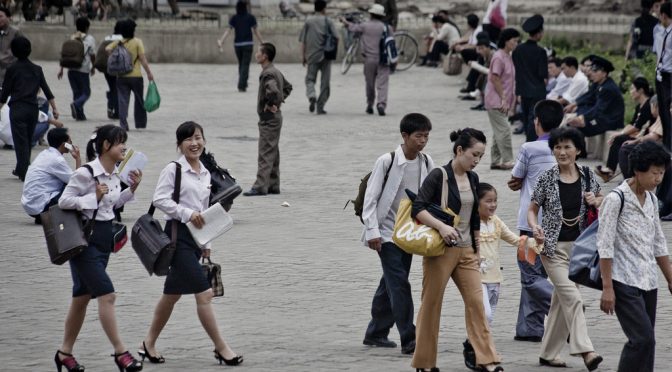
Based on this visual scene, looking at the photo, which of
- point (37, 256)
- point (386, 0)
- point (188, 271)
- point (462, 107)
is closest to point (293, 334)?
point (188, 271)

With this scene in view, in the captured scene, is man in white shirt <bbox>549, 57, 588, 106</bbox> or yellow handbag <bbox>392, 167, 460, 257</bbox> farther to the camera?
man in white shirt <bbox>549, 57, 588, 106</bbox>

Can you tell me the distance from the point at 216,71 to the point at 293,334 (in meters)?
21.1

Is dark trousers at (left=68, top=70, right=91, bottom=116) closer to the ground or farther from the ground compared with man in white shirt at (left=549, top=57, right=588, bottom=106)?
closer to the ground

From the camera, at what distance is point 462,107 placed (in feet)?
75.5

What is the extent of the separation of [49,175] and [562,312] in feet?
18.6

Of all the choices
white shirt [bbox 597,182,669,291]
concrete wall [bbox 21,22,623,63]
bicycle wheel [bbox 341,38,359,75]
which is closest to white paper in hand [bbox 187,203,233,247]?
white shirt [bbox 597,182,669,291]

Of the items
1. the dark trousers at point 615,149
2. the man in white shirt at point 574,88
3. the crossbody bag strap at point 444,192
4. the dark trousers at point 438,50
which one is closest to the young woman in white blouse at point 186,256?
the crossbody bag strap at point 444,192

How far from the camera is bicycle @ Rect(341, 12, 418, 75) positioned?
95.4 feet

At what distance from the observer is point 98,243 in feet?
26.0

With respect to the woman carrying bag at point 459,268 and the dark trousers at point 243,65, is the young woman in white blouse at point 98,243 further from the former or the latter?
the dark trousers at point 243,65

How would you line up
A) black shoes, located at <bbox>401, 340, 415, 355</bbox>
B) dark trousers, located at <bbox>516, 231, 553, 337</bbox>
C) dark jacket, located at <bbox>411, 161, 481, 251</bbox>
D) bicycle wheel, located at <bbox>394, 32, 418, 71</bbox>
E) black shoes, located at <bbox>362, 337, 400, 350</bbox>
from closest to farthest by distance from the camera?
dark jacket, located at <bbox>411, 161, 481, 251</bbox> → black shoes, located at <bbox>401, 340, 415, 355</bbox> → black shoes, located at <bbox>362, 337, 400, 350</bbox> → dark trousers, located at <bbox>516, 231, 553, 337</bbox> → bicycle wheel, located at <bbox>394, 32, 418, 71</bbox>

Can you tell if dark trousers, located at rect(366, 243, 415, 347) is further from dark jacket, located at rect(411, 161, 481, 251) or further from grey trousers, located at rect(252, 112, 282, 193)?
grey trousers, located at rect(252, 112, 282, 193)

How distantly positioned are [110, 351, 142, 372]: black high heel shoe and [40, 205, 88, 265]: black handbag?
624mm

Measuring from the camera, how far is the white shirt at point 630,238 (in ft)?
23.2
